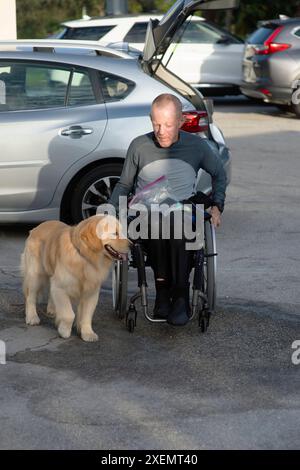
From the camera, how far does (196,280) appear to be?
619cm

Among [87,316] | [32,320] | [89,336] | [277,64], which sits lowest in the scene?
[277,64]

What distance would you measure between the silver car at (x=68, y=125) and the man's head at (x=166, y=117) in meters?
2.14

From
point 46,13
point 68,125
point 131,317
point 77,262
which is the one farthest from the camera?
point 46,13

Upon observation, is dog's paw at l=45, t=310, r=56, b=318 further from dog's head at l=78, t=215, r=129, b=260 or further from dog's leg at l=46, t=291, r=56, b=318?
dog's head at l=78, t=215, r=129, b=260

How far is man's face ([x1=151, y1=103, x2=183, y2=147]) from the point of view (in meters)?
6.26

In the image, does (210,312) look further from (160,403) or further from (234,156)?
(234,156)

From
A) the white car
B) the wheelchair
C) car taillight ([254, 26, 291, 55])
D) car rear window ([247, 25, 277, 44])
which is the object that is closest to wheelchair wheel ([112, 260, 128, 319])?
the wheelchair

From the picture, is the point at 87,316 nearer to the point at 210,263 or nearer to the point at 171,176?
the point at 210,263

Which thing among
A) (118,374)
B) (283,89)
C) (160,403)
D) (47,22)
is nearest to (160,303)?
(118,374)

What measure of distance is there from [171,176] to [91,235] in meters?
0.79

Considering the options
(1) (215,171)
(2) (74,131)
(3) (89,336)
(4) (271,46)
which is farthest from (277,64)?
(3) (89,336)

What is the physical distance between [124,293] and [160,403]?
1351 millimetres

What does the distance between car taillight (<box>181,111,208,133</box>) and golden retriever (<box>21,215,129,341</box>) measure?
2.49m

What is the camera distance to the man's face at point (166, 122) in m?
6.26
